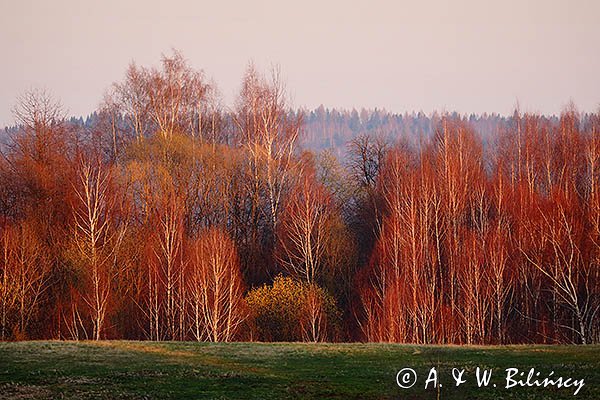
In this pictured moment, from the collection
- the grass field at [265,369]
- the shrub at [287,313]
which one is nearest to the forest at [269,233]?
the shrub at [287,313]

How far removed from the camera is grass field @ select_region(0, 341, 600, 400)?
21.0 m

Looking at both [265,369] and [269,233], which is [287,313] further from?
[265,369]

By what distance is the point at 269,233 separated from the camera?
66.2 metres

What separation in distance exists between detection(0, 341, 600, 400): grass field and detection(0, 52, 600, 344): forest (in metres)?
14.8

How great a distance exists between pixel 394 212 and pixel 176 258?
51.5 feet

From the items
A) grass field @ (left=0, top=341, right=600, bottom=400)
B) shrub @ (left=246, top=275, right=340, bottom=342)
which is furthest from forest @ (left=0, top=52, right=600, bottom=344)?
grass field @ (left=0, top=341, right=600, bottom=400)

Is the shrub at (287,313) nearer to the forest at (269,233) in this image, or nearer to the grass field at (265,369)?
the forest at (269,233)

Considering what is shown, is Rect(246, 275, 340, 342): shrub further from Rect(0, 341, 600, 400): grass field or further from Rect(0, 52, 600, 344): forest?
Rect(0, 341, 600, 400): grass field

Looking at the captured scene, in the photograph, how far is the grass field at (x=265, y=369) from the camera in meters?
21.0

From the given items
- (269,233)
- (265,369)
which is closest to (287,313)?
(269,233)

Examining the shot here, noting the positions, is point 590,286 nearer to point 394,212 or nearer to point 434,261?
point 434,261

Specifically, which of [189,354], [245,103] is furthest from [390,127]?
[189,354]

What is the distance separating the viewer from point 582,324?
157ft

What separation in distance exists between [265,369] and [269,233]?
40.0 m
